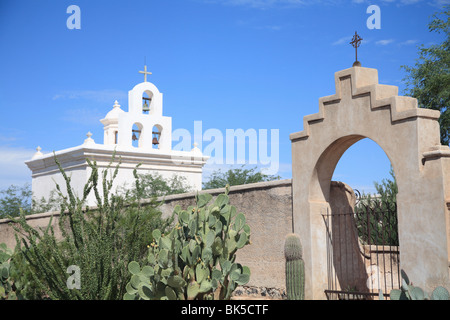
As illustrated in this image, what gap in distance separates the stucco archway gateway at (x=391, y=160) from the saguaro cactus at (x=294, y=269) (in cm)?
16

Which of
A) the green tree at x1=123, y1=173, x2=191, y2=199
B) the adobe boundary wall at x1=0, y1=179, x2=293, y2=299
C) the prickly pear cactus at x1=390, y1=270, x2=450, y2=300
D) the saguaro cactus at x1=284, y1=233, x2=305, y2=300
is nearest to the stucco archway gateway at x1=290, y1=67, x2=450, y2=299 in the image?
the saguaro cactus at x1=284, y1=233, x2=305, y2=300

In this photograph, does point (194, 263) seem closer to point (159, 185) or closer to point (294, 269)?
point (294, 269)

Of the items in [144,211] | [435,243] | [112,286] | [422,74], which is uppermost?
[422,74]

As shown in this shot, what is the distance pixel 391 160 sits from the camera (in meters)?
9.32

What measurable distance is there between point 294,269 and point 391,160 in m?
2.88

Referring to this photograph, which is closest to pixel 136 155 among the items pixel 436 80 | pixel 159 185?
pixel 159 185

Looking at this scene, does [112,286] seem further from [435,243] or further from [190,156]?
[190,156]

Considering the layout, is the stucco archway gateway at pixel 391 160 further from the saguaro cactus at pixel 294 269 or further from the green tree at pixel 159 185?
the green tree at pixel 159 185

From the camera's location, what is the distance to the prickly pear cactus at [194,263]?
8.05m

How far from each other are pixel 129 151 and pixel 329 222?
1754 cm

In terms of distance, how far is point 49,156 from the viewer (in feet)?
95.5

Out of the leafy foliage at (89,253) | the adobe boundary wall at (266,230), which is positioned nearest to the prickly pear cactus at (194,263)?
the leafy foliage at (89,253)

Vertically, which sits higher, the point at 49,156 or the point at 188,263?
the point at 49,156

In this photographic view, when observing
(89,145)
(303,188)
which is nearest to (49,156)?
(89,145)
